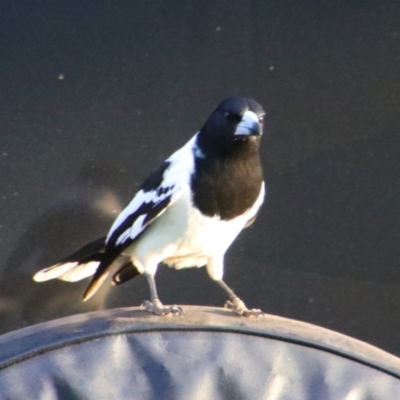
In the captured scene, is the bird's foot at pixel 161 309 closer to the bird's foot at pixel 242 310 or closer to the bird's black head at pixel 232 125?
the bird's foot at pixel 242 310

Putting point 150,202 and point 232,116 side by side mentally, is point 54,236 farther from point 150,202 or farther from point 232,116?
point 232,116

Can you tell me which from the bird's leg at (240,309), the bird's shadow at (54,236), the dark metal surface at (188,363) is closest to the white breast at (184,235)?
the bird's leg at (240,309)

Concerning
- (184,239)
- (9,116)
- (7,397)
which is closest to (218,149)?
(184,239)

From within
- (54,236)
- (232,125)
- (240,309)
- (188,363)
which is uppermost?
(232,125)

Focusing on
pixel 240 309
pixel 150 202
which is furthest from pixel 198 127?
pixel 240 309

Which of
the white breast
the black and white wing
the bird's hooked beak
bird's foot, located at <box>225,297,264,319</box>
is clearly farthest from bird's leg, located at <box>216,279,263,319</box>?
the bird's hooked beak
